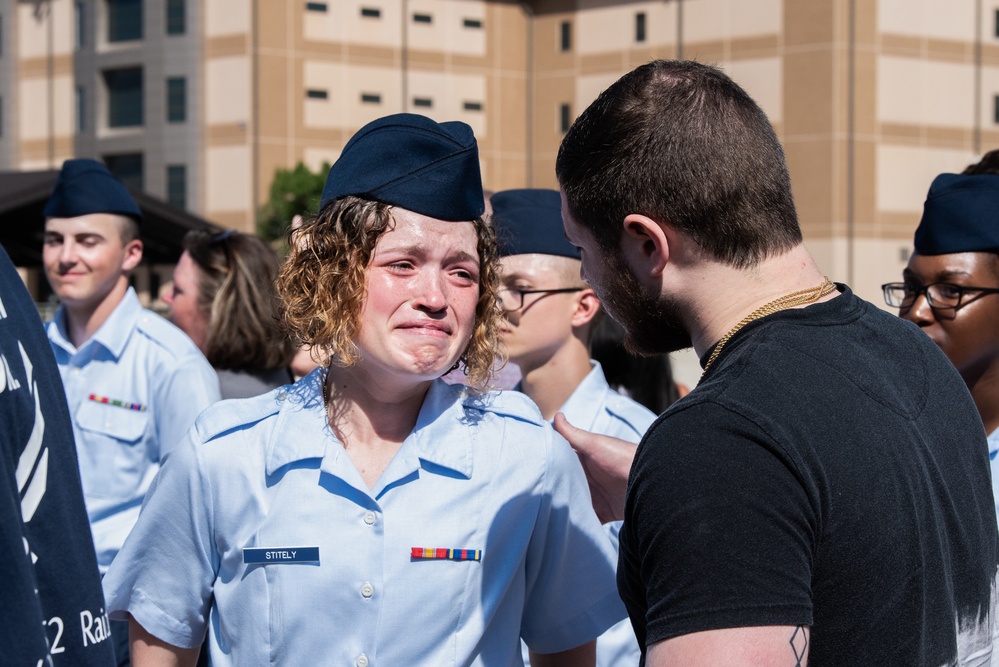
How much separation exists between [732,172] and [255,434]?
4.10ft

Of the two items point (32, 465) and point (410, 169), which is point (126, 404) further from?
point (32, 465)

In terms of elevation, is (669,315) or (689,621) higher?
(669,315)

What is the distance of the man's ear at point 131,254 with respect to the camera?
5.14 m

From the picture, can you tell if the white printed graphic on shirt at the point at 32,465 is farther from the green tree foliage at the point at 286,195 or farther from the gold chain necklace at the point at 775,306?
the green tree foliage at the point at 286,195

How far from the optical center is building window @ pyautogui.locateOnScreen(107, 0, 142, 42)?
1608 inches

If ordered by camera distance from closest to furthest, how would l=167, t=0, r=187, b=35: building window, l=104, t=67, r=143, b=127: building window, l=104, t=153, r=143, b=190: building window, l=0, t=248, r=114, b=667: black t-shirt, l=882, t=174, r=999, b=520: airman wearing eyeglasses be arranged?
1. l=0, t=248, r=114, b=667: black t-shirt
2. l=882, t=174, r=999, b=520: airman wearing eyeglasses
3. l=167, t=0, r=187, b=35: building window
4. l=104, t=153, r=143, b=190: building window
5. l=104, t=67, r=143, b=127: building window

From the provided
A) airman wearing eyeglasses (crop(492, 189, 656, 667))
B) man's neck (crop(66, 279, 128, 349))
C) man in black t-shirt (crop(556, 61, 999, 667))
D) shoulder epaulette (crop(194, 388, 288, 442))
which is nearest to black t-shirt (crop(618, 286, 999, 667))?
man in black t-shirt (crop(556, 61, 999, 667))

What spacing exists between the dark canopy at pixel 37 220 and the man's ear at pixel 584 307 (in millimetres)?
14400

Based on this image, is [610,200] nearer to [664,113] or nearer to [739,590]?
[664,113]

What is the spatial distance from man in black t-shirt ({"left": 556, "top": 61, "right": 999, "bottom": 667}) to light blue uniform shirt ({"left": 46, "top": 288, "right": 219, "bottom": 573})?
115 inches

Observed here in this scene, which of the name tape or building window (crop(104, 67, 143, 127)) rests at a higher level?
building window (crop(104, 67, 143, 127))

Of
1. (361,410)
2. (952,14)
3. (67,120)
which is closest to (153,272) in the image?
(67,120)

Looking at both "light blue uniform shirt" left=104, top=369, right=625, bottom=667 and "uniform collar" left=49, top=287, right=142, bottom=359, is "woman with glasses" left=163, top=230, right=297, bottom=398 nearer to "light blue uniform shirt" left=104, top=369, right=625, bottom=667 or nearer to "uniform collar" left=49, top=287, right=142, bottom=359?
"uniform collar" left=49, top=287, right=142, bottom=359

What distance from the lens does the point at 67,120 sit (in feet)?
136
